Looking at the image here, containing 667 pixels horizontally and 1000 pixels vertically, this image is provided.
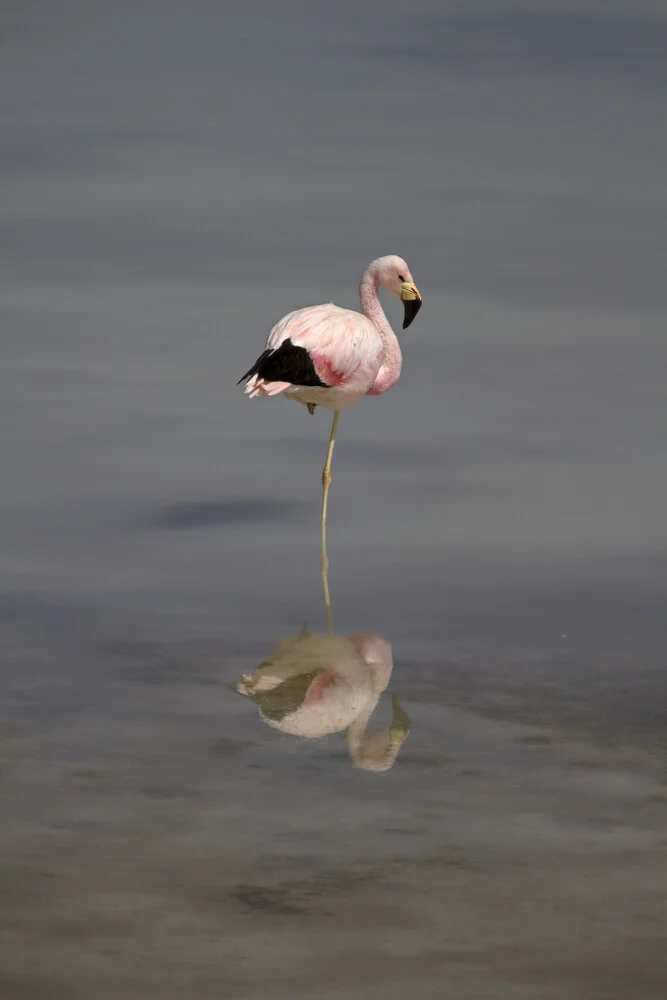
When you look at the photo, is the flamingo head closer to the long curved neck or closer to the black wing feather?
the long curved neck

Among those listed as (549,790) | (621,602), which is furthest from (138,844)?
(621,602)

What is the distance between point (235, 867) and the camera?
3.72m

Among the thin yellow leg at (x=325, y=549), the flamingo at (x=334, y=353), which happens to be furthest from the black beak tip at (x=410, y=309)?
the thin yellow leg at (x=325, y=549)

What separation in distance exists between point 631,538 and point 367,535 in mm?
1168

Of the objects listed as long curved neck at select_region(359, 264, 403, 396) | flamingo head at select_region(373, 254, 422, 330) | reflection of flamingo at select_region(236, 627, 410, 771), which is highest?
flamingo head at select_region(373, 254, 422, 330)

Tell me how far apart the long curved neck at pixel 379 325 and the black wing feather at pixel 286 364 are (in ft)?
2.27

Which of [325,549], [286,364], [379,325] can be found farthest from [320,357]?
A: [325,549]

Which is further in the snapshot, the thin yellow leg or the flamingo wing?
the flamingo wing

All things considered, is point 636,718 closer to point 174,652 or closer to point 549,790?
point 549,790

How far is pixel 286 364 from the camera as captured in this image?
718cm

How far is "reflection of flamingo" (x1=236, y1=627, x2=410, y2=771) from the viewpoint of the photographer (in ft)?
15.2

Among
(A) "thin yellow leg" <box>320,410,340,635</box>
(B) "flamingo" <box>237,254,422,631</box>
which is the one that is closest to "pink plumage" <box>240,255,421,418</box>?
(B) "flamingo" <box>237,254,422,631</box>

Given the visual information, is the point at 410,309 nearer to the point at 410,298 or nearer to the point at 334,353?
the point at 410,298

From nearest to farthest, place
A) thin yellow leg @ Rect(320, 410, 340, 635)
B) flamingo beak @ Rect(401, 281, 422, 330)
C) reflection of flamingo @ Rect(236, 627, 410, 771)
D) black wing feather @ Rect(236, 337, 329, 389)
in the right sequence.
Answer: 1. reflection of flamingo @ Rect(236, 627, 410, 771)
2. thin yellow leg @ Rect(320, 410, 340, 635)
3. black wing feather @ Rect(236, 337, 329, 389)
4. flamingo beak @ Rect(401, 281, 422, 330)
